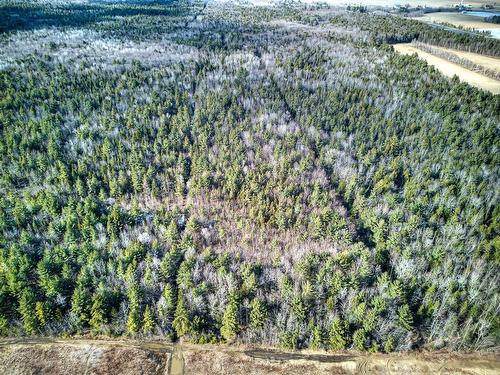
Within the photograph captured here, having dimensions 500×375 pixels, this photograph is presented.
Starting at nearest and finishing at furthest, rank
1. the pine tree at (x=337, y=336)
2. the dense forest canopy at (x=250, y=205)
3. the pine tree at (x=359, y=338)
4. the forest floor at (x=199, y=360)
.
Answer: the forest floor at (x=199, y=360) → the pine tree at (x=359, y=338) → the pine tree at (x=337, y=336) → the dense forest canopy at (x=250, y=205)

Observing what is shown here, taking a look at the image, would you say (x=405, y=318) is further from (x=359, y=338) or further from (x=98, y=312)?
(x=98, y=312)

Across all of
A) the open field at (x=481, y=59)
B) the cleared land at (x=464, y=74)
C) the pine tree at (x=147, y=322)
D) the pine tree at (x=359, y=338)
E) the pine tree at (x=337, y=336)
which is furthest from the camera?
the open field at (x=481, y=59)

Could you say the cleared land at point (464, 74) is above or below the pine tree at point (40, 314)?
above

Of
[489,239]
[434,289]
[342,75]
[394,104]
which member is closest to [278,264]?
[434,289]

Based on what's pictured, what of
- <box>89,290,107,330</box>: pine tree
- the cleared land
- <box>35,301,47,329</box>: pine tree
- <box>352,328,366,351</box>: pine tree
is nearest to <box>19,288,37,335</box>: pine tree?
<box>35,301,47,329</box>: pine tree

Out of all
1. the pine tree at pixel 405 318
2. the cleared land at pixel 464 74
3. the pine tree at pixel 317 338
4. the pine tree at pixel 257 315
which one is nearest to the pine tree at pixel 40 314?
the pine tree at pixel 257 315

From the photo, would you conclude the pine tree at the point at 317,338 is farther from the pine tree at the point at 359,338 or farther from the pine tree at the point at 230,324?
the pine tree at the point at 230,324

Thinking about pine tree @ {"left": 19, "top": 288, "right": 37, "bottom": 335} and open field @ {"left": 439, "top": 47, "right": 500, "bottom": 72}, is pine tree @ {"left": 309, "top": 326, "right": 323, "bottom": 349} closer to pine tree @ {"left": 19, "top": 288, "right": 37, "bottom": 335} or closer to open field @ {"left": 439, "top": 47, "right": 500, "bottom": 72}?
pine tree @ {"left": 19, "top": 288, "right": 37, "bottom": 335}
